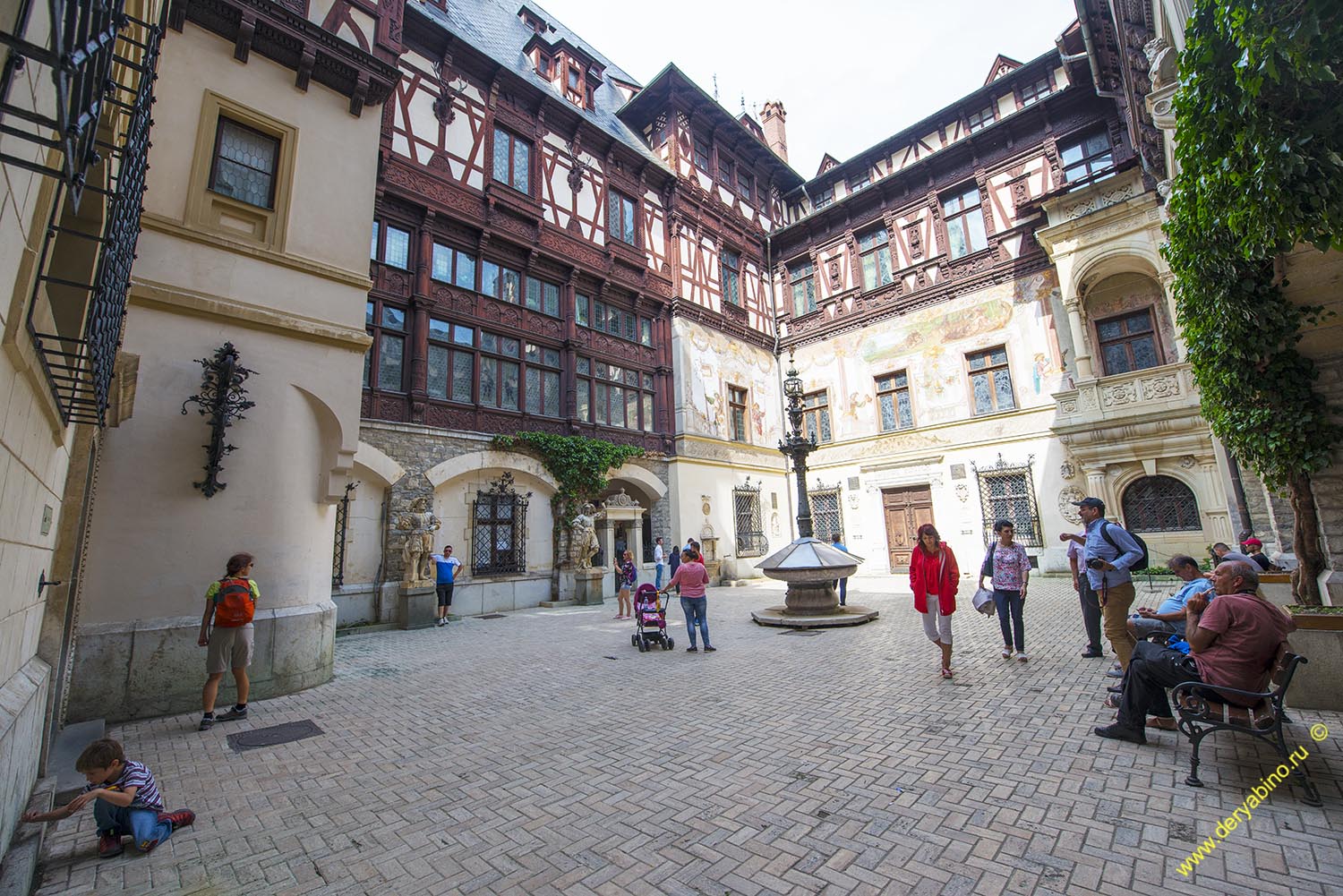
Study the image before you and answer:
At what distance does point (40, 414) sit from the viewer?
3.23 meters

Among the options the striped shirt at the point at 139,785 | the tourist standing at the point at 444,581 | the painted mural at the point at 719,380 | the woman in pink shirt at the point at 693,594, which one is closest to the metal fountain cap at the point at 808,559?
the woman in pink shirt at the point at 693,594

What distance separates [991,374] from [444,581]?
18435mm

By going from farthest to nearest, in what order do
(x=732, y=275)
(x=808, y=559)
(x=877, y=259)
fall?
(x=732, y=275) < (x=877, y=259) < (x=808, y=559)

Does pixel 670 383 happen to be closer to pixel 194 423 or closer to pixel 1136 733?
pixel 194 423

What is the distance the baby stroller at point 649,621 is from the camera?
8625mm

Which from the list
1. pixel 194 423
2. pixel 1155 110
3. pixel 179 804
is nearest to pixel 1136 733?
pixel 179 804

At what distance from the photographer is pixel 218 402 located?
20.7 feet

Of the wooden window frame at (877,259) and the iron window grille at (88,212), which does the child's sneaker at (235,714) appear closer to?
the iron window grille at (88,212)

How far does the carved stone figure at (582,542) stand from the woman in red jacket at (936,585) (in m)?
10.0

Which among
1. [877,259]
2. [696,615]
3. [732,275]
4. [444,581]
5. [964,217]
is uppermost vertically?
[964,217]

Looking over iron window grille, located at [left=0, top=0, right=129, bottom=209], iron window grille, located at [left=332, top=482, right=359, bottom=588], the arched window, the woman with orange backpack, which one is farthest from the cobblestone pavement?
the arched window

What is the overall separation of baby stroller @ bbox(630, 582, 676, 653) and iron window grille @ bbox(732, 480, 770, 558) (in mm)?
12435

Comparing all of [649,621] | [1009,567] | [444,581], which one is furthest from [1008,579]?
[444,581]

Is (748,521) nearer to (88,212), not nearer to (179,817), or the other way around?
(179,817)
